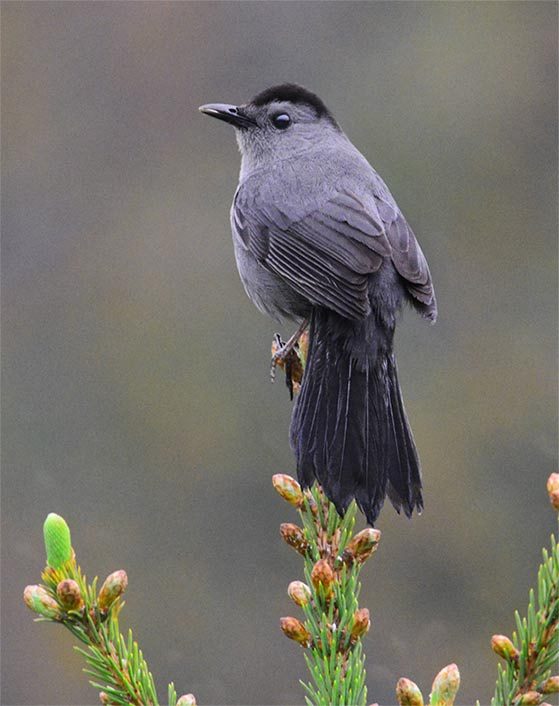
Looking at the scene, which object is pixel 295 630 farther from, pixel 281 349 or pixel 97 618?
pixel 281 349

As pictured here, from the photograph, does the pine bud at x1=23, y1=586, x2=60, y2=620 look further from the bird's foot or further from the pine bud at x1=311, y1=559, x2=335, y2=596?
the bird's foot

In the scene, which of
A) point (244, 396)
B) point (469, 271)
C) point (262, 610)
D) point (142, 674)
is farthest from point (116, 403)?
point (142, 674)

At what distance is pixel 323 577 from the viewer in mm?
1948

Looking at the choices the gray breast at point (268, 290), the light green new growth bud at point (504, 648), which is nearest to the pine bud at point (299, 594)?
the light green new growth bud at point (504, 648)

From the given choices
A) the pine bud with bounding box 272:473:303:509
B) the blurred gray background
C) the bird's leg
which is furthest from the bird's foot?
the blurred gray background

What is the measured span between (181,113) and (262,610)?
3351 millimetres

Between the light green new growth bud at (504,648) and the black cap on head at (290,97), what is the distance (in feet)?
9.21

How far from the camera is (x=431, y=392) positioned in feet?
18.7

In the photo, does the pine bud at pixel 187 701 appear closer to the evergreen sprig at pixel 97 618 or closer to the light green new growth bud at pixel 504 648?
the evergreen sprig at pixel 97 618

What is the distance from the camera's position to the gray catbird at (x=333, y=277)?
8.91ft

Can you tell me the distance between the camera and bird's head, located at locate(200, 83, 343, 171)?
4133 millimetres

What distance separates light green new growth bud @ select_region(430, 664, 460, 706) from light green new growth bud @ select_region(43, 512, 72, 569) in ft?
2.19

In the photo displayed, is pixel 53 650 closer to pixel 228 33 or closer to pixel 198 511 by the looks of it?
pixel 198 511

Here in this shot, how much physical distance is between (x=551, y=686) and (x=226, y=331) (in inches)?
169
